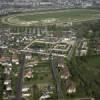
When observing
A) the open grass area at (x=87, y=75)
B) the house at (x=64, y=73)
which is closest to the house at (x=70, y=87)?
the open grass area at (x=87, y=75)

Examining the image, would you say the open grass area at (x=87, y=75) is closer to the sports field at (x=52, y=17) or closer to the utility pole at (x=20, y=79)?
the utility pole at (x=20, y=79)

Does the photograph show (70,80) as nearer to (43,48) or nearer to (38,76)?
(38,76)

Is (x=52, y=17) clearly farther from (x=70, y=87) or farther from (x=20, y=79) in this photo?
(x=70, y=87)

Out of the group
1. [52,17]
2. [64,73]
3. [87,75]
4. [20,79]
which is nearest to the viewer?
[20,79]

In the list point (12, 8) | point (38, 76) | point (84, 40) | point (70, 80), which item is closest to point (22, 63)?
point (38, 76)

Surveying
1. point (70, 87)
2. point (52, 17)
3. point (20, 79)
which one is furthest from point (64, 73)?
point (52, 17)

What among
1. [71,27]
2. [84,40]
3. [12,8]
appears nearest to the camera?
[84,40]

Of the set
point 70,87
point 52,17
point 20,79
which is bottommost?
point 20,79
